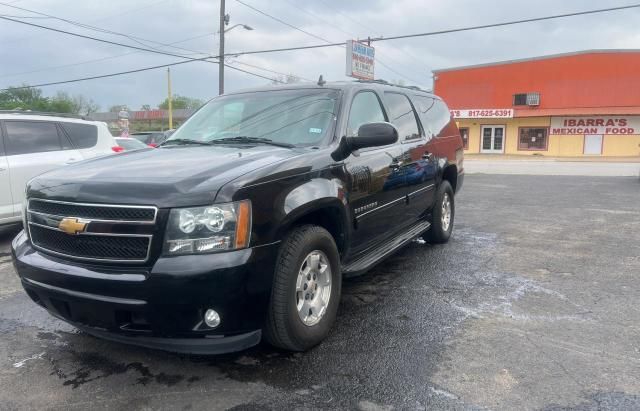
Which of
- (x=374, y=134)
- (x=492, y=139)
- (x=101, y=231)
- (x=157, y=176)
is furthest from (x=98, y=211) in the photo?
(x=492, y=139)

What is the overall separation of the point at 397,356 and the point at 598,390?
1.18 meters

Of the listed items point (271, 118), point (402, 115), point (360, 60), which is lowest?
point (271, 118)

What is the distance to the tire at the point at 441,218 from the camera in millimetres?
6105

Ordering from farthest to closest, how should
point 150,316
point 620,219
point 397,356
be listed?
point 620,219 → point 397,356 → point 150,316

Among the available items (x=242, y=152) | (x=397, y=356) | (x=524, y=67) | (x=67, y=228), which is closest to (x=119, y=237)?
(x=67, y=228)

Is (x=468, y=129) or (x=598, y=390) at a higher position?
(x=468, y=129)

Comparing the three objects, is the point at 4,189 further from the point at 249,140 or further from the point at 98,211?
the point at 98,211

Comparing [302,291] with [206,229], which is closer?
[206,229]

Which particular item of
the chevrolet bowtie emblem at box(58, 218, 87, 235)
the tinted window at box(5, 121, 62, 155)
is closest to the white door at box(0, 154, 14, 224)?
the tinted window at box(5, 121, 62, 155)

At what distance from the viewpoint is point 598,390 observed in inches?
114

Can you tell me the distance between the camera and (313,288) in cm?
344

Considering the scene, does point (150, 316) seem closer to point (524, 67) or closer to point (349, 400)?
point (349, 400)

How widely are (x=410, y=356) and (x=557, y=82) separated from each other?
39.4 m

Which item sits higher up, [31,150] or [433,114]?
[433,114]
